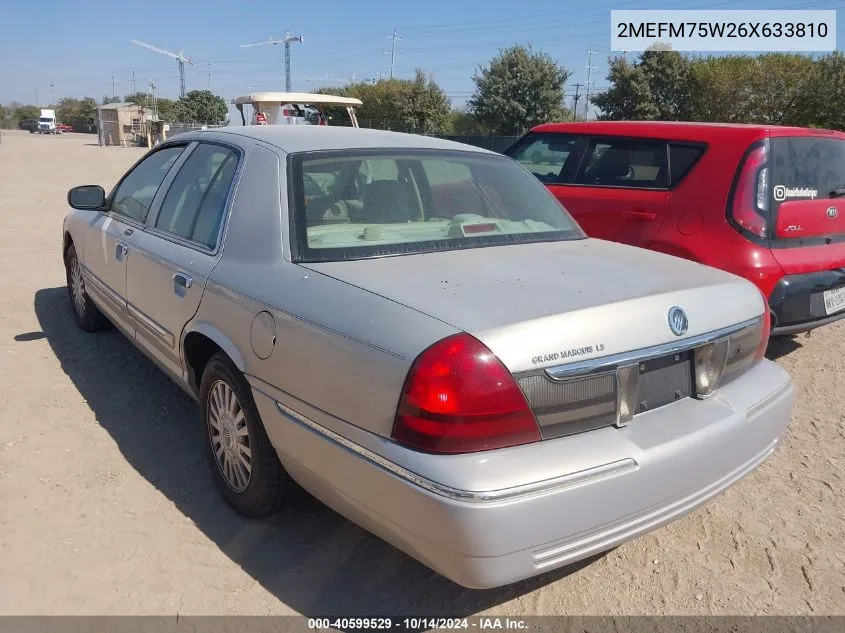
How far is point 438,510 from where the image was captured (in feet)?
6.37

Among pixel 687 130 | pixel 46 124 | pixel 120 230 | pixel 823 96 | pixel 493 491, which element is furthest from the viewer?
pixel 46 124

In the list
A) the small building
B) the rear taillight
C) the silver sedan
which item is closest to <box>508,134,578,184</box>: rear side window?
the rear taillight

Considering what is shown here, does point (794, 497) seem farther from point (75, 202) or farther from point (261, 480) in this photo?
point (75, 202)

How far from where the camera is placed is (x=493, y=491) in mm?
1926

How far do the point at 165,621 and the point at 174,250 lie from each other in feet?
5.58

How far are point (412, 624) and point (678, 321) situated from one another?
1.35 meters

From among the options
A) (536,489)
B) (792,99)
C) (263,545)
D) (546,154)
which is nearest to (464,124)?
(792,99)

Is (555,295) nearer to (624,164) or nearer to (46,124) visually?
(624,164)

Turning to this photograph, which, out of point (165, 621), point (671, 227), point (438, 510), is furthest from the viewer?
point (671, 227)

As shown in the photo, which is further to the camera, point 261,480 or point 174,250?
point 174,250

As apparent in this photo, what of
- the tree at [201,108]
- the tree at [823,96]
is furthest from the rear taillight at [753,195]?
the tree at [201,108]

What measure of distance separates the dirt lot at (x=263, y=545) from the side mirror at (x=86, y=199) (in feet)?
3.85

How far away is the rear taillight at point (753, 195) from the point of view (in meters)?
4.33

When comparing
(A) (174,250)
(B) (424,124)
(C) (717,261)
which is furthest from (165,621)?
(B) (424,124)
